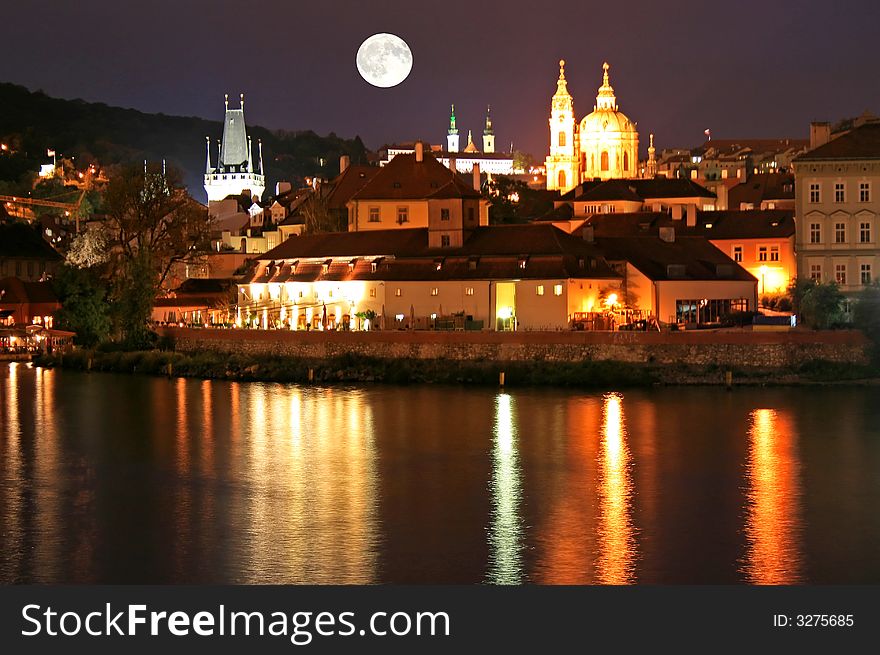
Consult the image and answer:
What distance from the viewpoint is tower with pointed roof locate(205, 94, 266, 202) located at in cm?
17950

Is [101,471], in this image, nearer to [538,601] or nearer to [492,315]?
[538,601]

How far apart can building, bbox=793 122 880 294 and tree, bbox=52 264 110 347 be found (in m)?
29.8

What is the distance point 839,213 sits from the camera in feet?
180

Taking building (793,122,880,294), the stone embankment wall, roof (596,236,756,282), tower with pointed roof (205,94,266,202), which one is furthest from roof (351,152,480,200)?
tower with pointed roof (205,94,266,202)

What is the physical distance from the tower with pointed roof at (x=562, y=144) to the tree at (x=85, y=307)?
227 ft

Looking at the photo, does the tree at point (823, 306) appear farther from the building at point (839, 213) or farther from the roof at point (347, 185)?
the roof at point (347, 185)

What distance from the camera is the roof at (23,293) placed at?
73.0 meters

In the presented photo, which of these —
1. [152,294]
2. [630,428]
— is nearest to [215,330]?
[152,294]

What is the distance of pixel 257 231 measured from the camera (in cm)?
8756

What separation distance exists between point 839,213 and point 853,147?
2547mm

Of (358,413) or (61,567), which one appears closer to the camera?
(61,567)

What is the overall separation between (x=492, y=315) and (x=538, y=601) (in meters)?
32.0

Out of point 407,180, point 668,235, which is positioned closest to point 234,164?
point 407,180

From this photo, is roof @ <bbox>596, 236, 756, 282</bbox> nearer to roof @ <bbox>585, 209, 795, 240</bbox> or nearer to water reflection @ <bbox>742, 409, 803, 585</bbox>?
roof @ <bbox>585, 209, 795, 240</bbox>
